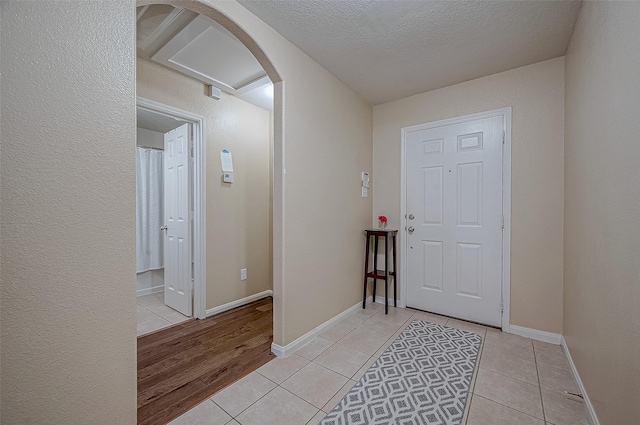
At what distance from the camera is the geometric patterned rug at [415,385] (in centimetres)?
141

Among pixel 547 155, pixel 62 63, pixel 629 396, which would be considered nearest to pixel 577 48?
pixel 547 155

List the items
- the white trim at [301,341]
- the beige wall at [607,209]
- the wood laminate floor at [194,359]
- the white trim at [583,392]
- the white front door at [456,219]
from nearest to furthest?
the beige wall at [607,209]
the white trim at [583,392]
the wood laminate floor at [194,359]
the white trim at [301,341]
the white front door at [456,219]

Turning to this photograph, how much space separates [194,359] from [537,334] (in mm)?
2858

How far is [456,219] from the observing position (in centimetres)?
266

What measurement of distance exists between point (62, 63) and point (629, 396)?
2.46 m

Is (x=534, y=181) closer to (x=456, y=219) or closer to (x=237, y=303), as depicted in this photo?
(x=456, y=219)

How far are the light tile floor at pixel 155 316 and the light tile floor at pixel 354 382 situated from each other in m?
1.33

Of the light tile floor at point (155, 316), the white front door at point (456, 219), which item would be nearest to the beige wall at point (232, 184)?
the light tile floor at point (155, 316)

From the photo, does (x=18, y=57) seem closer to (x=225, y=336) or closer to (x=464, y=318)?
(x=225, y=336)

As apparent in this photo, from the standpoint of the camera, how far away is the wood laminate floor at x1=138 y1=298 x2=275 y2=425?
154cm

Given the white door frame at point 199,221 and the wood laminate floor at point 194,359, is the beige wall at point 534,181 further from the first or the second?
the white door frame at point 199,221

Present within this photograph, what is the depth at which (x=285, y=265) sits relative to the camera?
2.00m

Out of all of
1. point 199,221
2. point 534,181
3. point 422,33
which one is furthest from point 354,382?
point 422,33

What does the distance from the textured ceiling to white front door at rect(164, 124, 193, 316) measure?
5.22 feet
